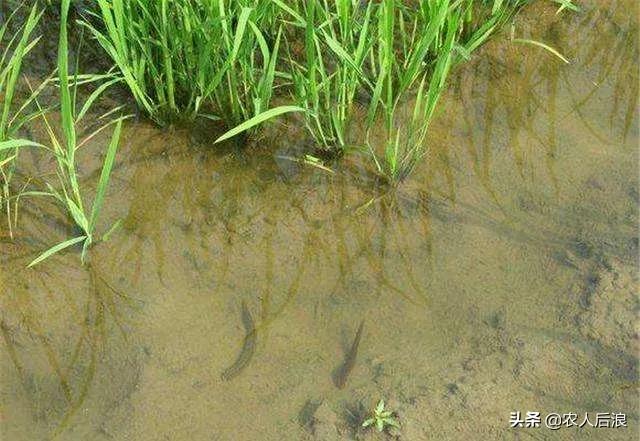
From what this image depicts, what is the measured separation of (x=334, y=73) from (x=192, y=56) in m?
0.32

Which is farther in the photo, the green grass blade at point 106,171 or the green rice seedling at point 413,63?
the green rice seedling at point 413,63

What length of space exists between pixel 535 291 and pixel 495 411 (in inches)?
11.7

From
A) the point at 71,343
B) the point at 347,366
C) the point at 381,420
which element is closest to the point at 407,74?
the point at 347,366

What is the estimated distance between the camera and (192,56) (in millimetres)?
1812

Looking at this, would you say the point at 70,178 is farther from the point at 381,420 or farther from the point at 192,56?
the point at 381,420

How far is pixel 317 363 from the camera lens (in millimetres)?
1565

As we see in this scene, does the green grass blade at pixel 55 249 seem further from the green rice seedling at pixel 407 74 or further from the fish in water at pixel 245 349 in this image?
the green rice seedling at pixel 407 74

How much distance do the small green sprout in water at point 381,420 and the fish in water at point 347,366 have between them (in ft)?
0.31

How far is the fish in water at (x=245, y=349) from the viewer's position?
1555mm

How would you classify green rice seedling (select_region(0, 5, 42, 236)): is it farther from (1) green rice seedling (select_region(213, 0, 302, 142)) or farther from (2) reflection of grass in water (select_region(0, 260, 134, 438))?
(1) green rice seedling (select_region(213, 0, 302, 142))

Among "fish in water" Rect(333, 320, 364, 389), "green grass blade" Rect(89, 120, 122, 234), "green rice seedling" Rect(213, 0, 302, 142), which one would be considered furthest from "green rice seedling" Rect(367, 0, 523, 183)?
"green grass blade" Rect(89, 120, 122, 234)

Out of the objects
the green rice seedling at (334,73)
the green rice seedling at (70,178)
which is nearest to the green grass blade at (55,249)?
the green rice seedling at (70,178)

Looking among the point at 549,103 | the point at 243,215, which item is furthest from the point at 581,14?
the point at 243,215

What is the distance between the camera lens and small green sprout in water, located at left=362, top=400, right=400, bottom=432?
1.45 meters
